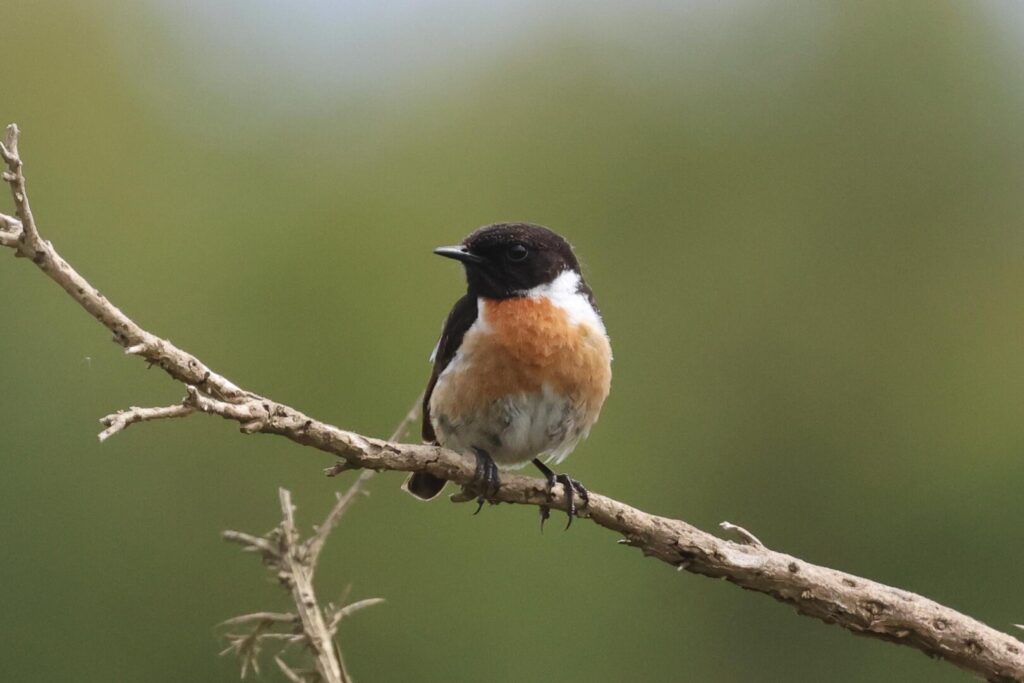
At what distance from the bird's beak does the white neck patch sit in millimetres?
240

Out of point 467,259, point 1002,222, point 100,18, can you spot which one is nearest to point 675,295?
point 1002,222

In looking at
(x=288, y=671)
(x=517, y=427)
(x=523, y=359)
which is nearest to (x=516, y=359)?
(x=523, y=359)

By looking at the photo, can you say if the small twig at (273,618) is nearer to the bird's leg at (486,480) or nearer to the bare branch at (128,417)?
the bare branch at (128,417)

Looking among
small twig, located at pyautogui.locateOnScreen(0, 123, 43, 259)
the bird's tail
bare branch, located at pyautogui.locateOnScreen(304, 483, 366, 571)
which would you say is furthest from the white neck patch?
small twig, located at pyautogui.locateOnScreen(0, 123, 43, 259)

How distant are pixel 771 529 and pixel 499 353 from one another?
1054cm

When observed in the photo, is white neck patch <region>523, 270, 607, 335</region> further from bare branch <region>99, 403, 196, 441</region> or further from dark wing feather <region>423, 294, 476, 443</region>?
bare branch <region>99, 403, 196, 441</region>

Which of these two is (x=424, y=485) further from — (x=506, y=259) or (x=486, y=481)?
(x=486, y=481)

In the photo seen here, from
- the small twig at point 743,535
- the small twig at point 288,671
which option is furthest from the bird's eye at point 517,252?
the small twig at point 288,671

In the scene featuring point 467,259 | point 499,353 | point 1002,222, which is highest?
point 1002,222

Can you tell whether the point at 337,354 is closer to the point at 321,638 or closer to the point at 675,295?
the point at 675,295

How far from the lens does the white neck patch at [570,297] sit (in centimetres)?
543

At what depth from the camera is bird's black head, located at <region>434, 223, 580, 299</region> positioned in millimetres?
5504

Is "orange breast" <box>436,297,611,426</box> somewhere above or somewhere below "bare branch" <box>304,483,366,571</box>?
above

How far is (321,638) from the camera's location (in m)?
3.53
